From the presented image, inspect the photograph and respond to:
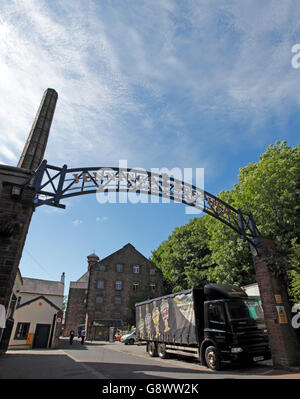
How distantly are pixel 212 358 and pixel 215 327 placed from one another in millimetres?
1078

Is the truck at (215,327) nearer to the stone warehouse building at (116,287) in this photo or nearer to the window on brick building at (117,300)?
the stone warehouse building at (116,287)

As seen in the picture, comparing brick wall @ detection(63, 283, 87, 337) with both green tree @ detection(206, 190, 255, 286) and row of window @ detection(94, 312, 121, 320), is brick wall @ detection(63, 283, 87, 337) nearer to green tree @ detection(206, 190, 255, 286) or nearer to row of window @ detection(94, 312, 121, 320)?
row of window @ detection(94, 312, 121, 320)

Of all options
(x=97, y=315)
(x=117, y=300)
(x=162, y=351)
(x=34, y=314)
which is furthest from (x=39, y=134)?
(x=117, y=300)

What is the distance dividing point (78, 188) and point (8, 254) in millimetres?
3295

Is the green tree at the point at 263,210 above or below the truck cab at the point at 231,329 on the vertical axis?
above

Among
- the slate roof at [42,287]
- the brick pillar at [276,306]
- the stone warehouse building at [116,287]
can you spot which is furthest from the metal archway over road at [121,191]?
the slate roof at [42,287]

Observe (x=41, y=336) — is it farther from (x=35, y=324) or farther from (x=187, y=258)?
(x=187, y=258)

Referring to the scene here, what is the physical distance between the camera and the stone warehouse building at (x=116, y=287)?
3331 centimetres

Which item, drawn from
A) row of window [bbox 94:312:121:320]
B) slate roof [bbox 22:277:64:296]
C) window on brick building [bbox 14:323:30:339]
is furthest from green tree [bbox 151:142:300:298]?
slate roof [bbox 22:277:64:296]

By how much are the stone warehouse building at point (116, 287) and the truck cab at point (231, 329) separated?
26762 mm

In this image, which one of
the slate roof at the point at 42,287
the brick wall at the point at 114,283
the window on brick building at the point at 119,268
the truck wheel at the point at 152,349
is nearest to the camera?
the truck wheel at the point at 152,349

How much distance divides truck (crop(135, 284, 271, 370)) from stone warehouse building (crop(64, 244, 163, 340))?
75.5 ft

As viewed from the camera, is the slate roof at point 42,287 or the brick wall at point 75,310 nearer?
the slate roof at point 42,287
